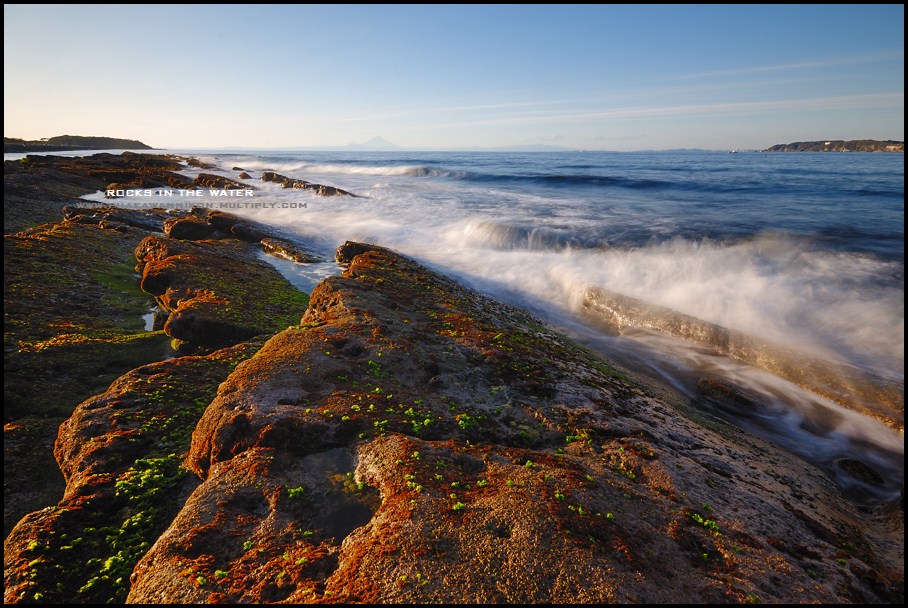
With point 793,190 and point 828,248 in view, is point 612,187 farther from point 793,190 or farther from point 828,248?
point 828,248

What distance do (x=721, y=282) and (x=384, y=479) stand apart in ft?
78.1

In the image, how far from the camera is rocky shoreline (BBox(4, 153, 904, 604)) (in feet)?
18.6

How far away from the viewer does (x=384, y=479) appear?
7.11m

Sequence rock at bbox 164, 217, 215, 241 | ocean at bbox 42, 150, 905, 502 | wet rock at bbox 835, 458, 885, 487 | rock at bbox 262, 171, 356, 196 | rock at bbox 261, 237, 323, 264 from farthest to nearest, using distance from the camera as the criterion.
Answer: rock at bbox 262, 171, 356, 196 < rock at bbox 164, 217, 215, 241 < rock at bbox 261, 237, 323, 264 < ocean at bbox 42, 150, 905, 502 < wet rock at bbox 835, 458, 885, 487

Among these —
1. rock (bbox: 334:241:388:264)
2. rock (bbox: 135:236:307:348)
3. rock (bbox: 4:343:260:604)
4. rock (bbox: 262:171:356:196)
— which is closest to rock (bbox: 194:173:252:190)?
rock (bbox: 262:171:356:196)

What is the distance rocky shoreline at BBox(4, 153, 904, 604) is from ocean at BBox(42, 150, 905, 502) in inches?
119

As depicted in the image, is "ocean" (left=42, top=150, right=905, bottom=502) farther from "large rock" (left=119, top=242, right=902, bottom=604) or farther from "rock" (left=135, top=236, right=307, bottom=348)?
"large rock" (left=119, top=242, right=902, bottom=604)

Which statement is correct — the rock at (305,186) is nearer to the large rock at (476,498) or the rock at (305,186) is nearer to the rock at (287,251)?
the rock at (287,251)

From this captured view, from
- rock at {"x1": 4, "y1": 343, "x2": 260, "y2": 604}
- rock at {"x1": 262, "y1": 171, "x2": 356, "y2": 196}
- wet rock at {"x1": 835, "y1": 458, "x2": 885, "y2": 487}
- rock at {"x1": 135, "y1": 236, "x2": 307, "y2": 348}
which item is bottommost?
wet rock at {"x1": 835, "y1": 458, "x2": 885, "y2": 487}

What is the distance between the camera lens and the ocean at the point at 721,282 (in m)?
13.6

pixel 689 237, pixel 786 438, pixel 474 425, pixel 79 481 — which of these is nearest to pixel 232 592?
pixel 79 481

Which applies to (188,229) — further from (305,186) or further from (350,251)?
(305,186)

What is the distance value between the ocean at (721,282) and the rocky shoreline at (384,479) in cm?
303

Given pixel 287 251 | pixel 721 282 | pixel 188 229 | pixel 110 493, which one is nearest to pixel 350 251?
pixel 287 251
